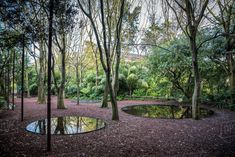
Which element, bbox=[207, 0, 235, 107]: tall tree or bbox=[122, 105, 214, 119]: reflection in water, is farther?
bbox=[207, 0, 235, 107]: tall tree

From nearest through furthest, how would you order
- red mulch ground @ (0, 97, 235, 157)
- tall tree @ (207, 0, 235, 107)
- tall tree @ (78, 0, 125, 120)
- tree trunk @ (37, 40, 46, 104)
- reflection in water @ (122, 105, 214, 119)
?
red mulch ground @ (0, 97, 235, 157) < tall tree @ (78, 0, 125, 120) < reflection in water @ (122, 105, 214, 119) < tall tree @ (207, 0, 235, 107) < tree trunk @ (37, 40, 46, 104)

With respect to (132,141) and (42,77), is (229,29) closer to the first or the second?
(132,141)

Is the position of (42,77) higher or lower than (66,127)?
higher

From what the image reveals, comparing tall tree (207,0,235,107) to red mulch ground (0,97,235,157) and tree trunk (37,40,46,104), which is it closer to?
red mulch ground (0,97,235,157)

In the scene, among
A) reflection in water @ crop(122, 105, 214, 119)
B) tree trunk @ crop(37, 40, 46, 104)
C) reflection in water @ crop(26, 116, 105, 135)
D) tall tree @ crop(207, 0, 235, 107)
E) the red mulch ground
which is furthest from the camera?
tree trunk @ crop(37, 40, 46, 104)

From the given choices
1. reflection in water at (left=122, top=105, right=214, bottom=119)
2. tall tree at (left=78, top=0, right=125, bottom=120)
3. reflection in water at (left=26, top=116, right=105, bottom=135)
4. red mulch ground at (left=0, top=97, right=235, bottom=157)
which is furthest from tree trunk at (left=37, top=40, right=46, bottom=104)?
red mulch ground at (left=0, top=97, right=235, bottom=157)

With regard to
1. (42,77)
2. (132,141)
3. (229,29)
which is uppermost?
(229,29)

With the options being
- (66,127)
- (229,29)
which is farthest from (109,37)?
(229,29)

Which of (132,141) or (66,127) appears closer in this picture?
(132,141)

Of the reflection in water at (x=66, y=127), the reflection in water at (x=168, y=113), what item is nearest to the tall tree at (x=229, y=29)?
the reflection in water at (x=168, y=113)

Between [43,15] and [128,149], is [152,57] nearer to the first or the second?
[43,15]

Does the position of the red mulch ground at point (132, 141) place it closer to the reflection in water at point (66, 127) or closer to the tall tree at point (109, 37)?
the reflection in water at point (66, 127)

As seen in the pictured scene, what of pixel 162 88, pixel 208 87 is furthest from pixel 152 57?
pixel 208 87

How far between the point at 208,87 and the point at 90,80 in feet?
43.9
